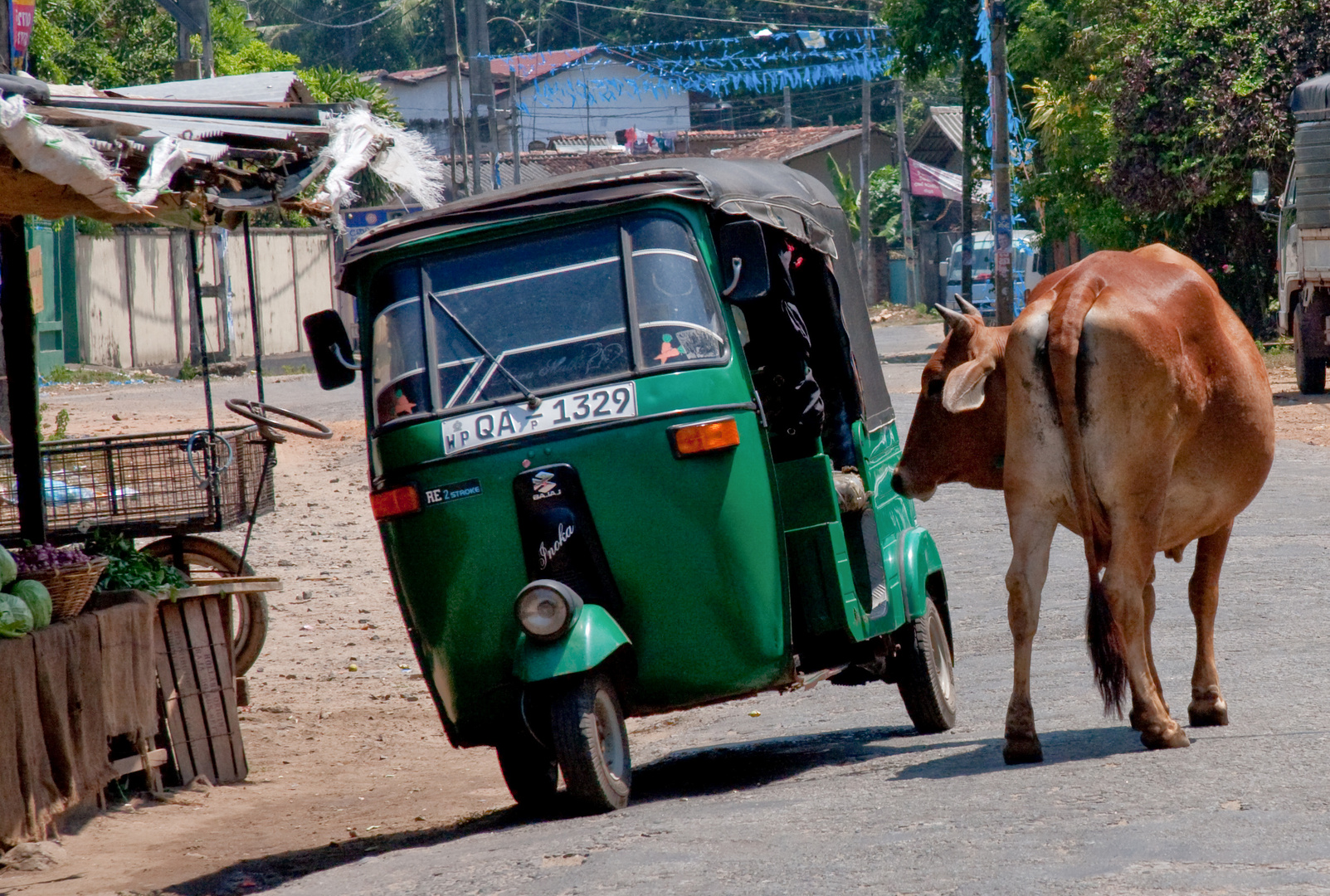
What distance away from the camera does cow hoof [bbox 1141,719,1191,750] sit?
18.3 ft

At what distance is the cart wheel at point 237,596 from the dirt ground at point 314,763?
41cm

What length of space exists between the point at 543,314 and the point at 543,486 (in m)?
0.68

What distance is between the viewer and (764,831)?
499cm

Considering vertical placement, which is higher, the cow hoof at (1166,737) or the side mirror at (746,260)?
the side mirror at (746,260)

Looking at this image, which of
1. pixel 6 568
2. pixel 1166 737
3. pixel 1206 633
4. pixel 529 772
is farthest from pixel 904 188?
pixel 6 568

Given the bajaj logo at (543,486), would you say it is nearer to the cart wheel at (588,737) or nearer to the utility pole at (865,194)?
the cart wheel at (588,737)

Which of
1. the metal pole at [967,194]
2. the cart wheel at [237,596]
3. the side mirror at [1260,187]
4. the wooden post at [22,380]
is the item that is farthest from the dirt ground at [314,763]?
the metal pole at [967,194]

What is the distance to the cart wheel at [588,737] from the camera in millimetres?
5430

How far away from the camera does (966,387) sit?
237 inches

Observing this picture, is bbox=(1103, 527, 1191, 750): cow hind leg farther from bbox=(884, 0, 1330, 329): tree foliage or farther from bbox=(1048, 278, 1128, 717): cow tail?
bbox=(884, 0, 1330, 329): tree foliage

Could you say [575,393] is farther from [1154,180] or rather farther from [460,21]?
[460,21]

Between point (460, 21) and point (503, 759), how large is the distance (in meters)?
71.4

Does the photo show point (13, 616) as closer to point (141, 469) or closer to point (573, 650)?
point (141, 469)

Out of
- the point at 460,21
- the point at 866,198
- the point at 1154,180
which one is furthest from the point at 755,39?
the point at 1154,180
